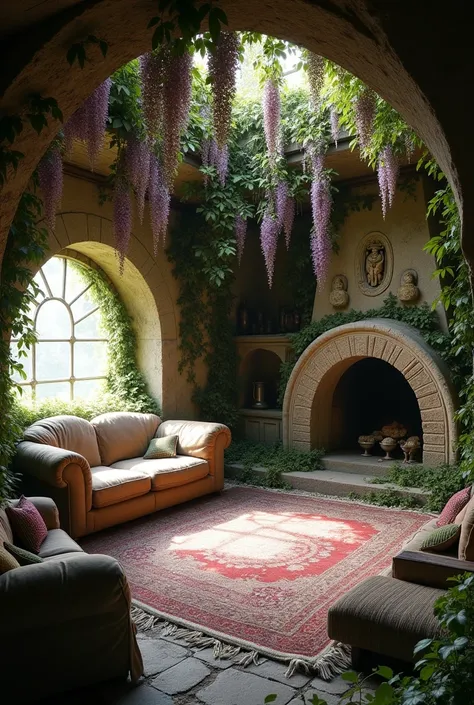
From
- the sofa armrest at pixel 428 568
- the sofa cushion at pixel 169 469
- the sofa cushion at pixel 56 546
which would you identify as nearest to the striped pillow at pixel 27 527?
the sofa cushion at pixel 56 546

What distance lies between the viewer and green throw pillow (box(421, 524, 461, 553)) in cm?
257

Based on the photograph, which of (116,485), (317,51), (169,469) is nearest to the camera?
(317,51)

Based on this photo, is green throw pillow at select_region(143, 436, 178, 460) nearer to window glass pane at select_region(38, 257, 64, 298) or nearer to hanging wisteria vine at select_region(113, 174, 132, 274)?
hanging wisteria vine at select_region(113, 174, 132, 274)

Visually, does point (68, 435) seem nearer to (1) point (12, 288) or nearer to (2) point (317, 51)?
(1) point (12, 288)

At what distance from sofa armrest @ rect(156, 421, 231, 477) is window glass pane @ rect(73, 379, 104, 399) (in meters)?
0.86

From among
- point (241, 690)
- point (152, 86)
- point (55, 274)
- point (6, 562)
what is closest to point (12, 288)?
point (152, 86)

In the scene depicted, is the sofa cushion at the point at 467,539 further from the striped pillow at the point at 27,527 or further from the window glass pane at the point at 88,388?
the window glass pane at the point at 88,388

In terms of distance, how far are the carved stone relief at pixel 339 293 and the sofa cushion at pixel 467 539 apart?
3.60 m

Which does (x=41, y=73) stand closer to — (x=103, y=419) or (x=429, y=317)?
(x=103, y=419)

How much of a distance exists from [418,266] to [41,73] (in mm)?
4344

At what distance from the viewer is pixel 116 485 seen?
4.27 metres

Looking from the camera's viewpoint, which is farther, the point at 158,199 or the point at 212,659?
the point at 158,199

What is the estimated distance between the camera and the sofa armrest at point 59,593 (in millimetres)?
2074

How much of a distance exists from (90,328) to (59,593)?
3905 mm
